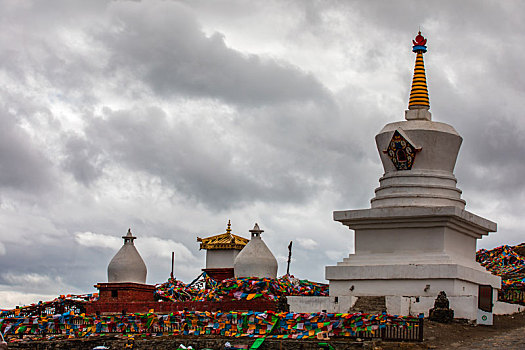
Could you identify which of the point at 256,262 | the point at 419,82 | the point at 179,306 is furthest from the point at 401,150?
the point at 179,306

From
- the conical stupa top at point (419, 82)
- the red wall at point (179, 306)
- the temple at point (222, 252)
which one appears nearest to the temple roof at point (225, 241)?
the temple at point (222, 252)

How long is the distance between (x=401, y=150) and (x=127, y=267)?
11.3 metres

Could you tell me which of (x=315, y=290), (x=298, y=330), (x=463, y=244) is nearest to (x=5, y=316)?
(x=315, y=290)

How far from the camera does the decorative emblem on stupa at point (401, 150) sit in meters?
29.4

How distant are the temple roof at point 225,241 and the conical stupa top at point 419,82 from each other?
11.7 metres

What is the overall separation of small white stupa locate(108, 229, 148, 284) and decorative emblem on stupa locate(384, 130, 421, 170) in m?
10.6

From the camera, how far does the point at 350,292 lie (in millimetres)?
28484

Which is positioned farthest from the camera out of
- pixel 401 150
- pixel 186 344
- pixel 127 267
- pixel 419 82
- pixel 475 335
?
pixel 127 267

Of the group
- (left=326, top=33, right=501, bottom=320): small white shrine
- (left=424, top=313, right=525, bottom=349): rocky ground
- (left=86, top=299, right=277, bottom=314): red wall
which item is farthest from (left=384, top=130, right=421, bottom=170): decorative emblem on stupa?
(left=86, top=299, right=277, bottom=314): red wall

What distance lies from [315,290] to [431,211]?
6003mm

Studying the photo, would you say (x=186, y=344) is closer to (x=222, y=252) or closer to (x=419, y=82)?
(x=419, y=82)

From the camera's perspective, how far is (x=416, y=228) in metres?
28.4

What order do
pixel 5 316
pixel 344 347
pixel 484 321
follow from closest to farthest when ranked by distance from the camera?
pixel 344 347
pixel 484 321
pixel 5 316

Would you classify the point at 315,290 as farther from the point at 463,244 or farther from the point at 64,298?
the point at 64,298
